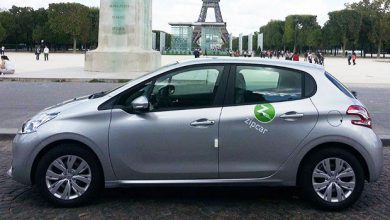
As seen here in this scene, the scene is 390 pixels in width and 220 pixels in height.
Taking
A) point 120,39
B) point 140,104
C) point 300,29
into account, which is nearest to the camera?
point 140,104

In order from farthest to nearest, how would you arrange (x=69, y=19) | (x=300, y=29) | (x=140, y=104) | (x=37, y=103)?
1. (x=300, y=29)
2. (x=69, y=19)
3. (x=37, y=103)
4. (x=140, y=104)

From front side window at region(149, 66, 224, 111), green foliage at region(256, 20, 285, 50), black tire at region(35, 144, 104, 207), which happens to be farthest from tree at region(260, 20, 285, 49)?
black tire at region(35, 144, 104, 207)

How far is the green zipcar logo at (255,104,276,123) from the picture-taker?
16.6ft

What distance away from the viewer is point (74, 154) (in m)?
5.04

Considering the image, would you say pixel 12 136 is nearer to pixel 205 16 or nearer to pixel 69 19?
pixel 69 19

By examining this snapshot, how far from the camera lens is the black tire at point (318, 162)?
510 centimetres

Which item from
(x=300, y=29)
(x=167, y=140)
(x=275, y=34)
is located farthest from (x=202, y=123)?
(x=275, y=34)

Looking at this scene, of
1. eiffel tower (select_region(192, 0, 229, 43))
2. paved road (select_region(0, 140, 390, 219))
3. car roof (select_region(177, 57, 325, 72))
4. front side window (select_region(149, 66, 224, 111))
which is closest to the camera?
paved road (select_region(0, 140, 390, 219))

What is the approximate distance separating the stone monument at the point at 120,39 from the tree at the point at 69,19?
5806 centimetres

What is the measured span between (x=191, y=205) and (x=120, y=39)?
78.2 ft

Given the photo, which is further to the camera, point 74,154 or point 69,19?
point 69,19

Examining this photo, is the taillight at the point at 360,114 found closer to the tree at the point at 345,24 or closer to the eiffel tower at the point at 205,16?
the tree at the point at 345,24

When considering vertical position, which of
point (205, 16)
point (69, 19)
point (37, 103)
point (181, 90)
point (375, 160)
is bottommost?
point (37, 103)

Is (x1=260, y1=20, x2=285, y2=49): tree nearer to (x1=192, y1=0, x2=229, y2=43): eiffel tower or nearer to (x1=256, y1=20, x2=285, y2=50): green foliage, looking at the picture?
(x1=256, y1=20, x2=285, y2=50): green foliage
